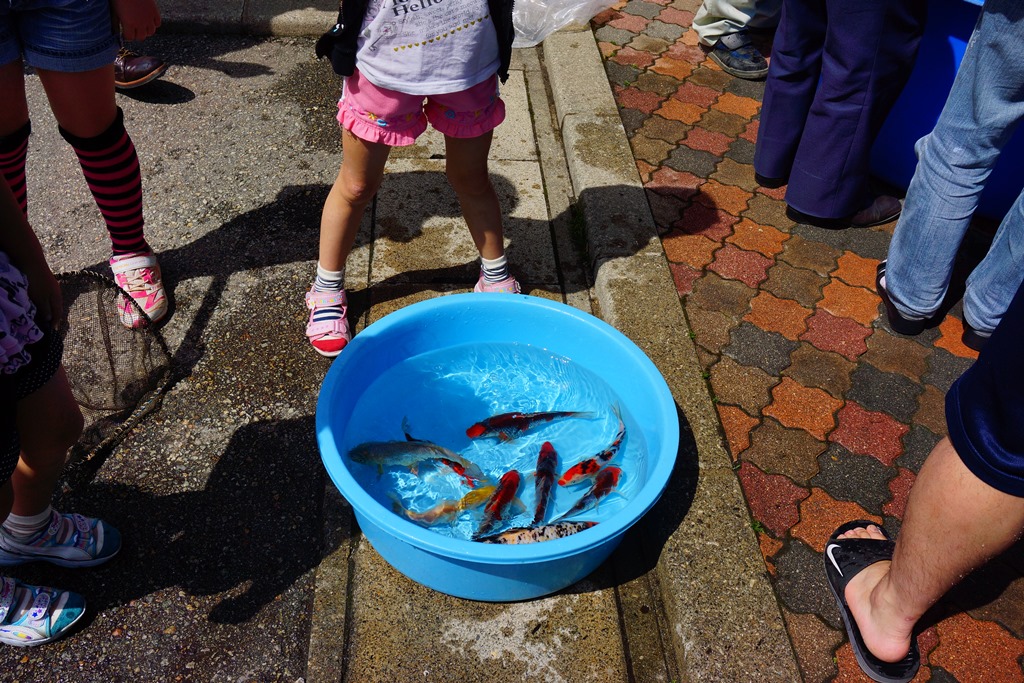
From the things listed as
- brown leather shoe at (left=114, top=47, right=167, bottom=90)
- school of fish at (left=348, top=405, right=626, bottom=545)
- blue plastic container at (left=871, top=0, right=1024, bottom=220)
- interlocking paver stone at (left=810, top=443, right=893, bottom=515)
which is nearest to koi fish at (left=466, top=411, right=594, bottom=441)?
school of fish at (left=348, top=405, right=626, bottom=545)

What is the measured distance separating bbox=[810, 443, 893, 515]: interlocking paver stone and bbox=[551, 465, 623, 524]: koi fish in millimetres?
662

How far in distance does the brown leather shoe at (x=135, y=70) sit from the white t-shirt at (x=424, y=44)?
232 centimetres

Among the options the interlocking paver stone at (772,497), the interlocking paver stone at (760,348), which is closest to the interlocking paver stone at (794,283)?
the interlocking paver stone at (760,348)

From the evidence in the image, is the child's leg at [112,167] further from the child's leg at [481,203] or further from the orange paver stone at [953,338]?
the orange paver stone at [953,338]

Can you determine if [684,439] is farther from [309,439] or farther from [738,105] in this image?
[738,105]

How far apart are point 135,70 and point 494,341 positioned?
8.68 feet

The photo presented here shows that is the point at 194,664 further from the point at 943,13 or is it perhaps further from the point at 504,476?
the point at 943,13

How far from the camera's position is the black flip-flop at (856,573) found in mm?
1969

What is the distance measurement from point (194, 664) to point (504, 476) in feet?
3.27

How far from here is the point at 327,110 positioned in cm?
403

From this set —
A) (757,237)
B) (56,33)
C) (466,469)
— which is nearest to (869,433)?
(757,237)

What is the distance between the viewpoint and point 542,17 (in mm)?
4656

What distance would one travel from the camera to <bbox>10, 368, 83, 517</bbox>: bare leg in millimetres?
1804

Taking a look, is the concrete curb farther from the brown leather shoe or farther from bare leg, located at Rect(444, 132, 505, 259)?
the brown leather shoe
